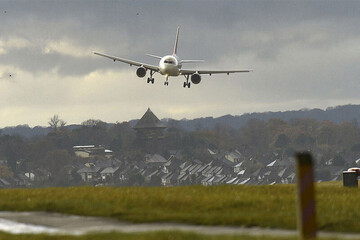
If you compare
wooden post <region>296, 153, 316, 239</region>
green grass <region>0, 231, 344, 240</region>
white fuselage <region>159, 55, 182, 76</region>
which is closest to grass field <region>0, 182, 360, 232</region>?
green grass <region>0, 231, 344, 240</region>

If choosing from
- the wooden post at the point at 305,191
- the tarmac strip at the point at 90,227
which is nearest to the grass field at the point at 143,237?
the tarmac strip at the point at 90,227

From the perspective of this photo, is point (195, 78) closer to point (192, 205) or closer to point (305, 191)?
point (192, 205)

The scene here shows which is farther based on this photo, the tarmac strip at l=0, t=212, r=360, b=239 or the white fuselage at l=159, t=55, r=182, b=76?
the white fuselage at l=159, t=55, r=182, b=76

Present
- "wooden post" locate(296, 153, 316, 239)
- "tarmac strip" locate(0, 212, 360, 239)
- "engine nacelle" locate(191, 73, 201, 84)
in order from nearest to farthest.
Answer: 1. "wooden post" locate(296, 153, 316, 239)
2. "tarmac strip" locate(0, 212, 360, 239)
3. "engine nacelle" locate(191, 73, 201, 84)

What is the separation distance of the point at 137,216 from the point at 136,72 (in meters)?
69.1

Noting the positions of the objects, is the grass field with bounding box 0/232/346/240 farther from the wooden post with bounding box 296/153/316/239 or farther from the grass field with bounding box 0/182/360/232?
the wooden post with bounding box 296/153/316/239

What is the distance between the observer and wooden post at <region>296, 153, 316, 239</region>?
14695 mm

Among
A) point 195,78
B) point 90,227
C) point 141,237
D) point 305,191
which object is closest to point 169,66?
point 195,78

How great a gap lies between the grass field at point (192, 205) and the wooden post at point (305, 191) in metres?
6.56

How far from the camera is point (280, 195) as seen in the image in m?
30.2

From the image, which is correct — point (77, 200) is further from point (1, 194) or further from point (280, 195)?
point (280, 195)

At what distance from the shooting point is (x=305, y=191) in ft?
48.8

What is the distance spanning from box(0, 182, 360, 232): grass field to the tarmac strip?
→ 1.64 ft

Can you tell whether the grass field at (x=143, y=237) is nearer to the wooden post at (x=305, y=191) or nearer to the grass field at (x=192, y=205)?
the grass field at (x=192, y=205)
